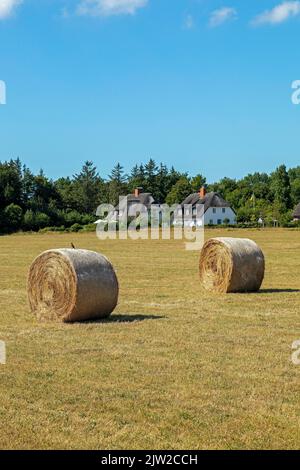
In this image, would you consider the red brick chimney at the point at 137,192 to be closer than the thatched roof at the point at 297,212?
No

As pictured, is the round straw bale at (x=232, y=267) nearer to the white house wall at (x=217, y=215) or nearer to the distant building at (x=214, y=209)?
the distant building at (x=214, y=209)

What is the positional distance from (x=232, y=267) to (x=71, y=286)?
6.20m

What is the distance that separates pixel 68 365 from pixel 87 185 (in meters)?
126

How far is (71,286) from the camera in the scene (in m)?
13.4

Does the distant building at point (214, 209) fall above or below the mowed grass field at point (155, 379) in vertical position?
above

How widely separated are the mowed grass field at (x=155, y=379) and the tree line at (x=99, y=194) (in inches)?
2935

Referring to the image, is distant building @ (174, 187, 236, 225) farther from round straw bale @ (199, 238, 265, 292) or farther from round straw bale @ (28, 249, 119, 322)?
round straw bale @ (28, 249, 119, 322)

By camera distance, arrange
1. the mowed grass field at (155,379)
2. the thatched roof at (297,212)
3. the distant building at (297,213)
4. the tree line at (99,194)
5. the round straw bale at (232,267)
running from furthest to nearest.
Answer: the thatched roof at (297,212) → the distant building at (297,213) → the tree line at (99,194) → the round straw bale at (232,267) → the mowed grass field at (155,379)

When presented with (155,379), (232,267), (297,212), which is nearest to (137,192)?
(297,212)

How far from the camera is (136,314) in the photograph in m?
14.5

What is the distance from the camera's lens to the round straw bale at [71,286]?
13.3 metres

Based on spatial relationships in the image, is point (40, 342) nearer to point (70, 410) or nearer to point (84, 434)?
point (70, 410)

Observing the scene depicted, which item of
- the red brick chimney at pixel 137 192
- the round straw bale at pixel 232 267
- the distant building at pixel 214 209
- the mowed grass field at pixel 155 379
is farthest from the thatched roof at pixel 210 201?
the mowed grass field at pixel 155 379
